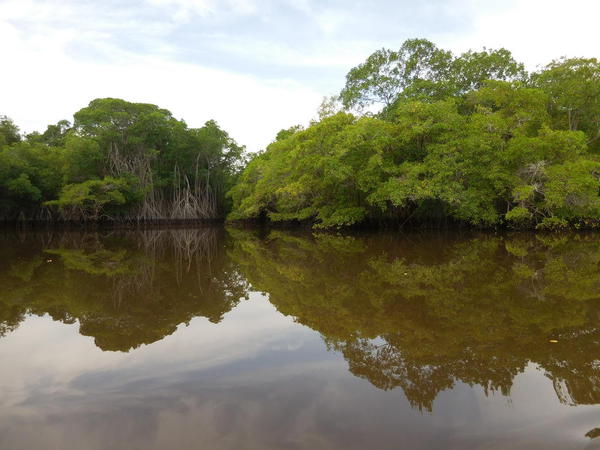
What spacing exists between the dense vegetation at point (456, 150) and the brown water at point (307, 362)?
10.1 metres

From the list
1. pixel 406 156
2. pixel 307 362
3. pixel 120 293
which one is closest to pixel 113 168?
pixel 406 156

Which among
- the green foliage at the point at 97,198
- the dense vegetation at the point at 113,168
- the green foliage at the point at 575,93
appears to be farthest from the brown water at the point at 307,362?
the dense vegetation at the point at 113,168

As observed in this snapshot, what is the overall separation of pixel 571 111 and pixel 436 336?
826 inches

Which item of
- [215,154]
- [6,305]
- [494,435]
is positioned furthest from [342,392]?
[215,154]

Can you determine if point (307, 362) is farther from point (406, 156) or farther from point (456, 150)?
point (406, 156)

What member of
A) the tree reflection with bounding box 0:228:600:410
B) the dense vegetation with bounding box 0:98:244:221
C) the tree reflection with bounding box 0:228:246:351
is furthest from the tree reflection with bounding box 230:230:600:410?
the dense vegetation with bounding box 0:98:244:221

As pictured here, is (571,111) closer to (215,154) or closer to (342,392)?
(342,392)

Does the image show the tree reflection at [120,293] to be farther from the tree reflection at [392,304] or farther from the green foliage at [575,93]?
the green foliage at [575,93]

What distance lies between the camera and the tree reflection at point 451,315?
3090 mm

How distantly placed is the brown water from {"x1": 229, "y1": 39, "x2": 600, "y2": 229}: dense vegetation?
1015 centimetres

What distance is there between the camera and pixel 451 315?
181 inches

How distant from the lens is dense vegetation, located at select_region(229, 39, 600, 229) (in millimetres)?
→ 16234

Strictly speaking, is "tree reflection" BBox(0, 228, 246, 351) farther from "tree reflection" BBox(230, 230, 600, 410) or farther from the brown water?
"tree reflection" BBox(230, 230, 600, 410)

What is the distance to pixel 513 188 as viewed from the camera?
16.7 meters
